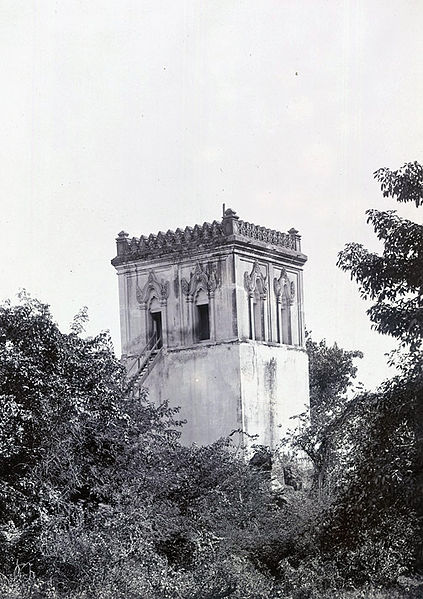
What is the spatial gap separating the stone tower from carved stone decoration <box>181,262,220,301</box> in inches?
1.2

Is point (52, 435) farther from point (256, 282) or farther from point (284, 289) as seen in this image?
point (284, 289)

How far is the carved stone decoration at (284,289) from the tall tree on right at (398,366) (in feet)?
62.0

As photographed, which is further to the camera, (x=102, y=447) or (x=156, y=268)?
(x=156, y=268)

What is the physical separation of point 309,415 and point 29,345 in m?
16.3

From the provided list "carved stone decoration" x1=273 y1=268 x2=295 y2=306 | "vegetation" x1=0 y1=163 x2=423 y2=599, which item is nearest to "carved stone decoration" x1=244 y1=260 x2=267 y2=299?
"carved stone decoration" x1=273 y1=268 x2=295 y2=306

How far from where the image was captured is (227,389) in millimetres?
30391

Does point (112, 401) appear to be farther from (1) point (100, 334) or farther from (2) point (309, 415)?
(2) point (309, 415)

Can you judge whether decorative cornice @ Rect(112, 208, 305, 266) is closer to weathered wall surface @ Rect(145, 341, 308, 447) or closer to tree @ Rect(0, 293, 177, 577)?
weathered wall surface @ Rect(145, 341, 308, 447)

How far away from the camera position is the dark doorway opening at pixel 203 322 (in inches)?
1259

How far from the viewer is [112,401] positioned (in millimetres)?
18656

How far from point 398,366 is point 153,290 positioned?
19.5 meters

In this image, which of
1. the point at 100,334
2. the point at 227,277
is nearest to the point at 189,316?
the point at 227,277

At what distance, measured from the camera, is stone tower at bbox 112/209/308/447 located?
3062 cm

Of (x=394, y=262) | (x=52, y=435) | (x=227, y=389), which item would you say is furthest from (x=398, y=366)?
(x=227, y=389)
